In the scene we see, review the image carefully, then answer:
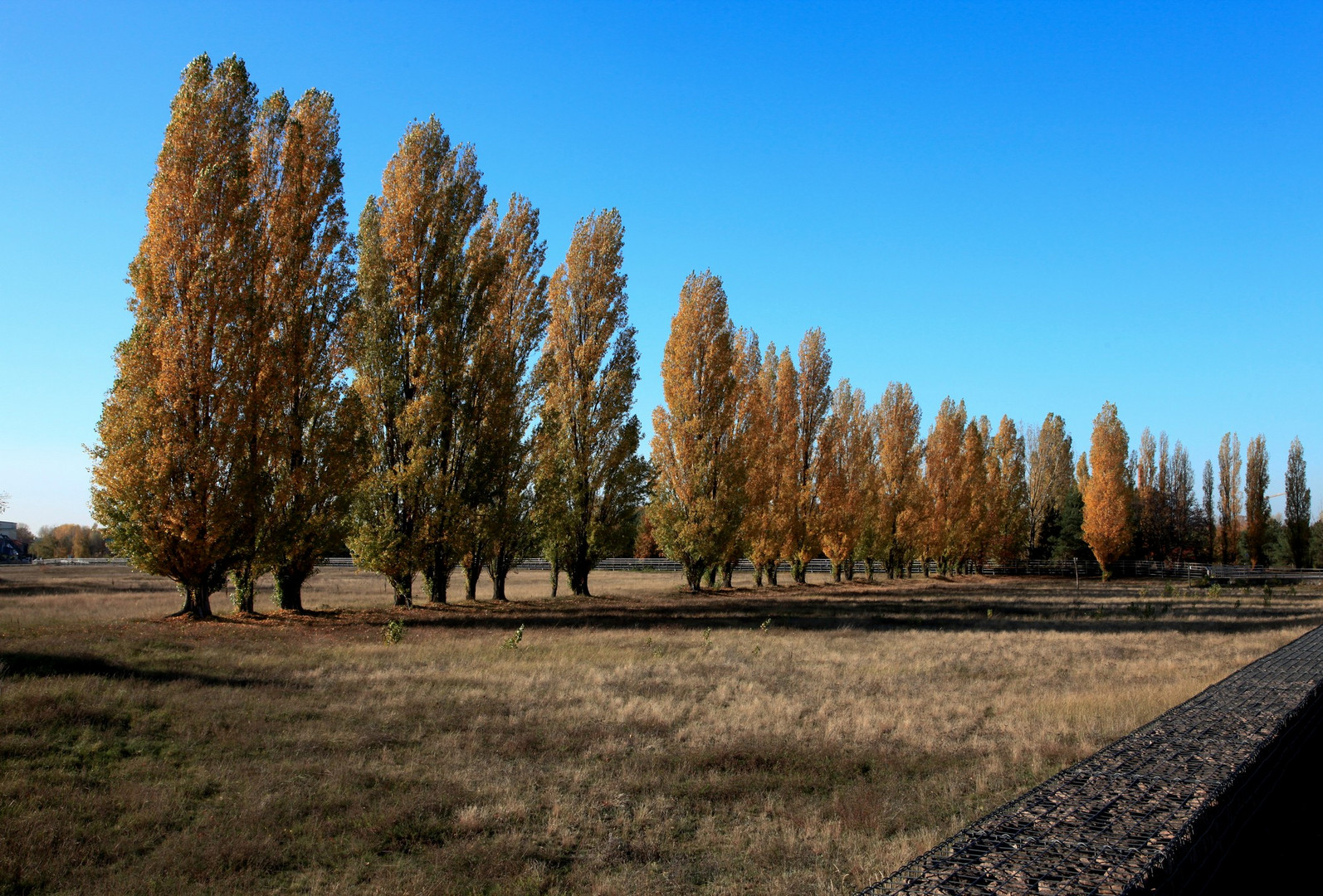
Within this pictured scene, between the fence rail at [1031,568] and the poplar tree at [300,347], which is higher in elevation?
the poplar tree at [300,347]

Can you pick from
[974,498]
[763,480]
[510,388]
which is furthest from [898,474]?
[510,388]

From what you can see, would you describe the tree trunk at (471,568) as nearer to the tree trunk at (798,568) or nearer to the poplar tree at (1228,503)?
the tree trunk at (798,568)

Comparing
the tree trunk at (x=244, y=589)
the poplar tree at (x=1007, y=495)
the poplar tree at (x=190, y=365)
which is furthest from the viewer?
the poplar tree at (x=1007, y=495)

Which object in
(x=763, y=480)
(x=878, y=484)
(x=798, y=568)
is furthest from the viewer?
(x=878, y=484)

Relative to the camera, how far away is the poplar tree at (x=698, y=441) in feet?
111

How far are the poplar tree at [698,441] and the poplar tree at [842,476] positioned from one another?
31.5ft

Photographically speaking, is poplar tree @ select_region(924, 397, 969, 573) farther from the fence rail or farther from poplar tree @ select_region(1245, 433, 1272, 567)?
poplar tree @ select_region(1245, 433, 1272, 567)

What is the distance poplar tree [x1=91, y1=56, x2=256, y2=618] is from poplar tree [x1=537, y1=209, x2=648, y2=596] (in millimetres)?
11911

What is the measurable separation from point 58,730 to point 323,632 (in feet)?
34.1

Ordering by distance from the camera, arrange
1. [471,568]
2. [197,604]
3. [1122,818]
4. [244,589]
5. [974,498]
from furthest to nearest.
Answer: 1. [974,498]
2. [471,568]
3. [244,589]
4. [197,604]
5. [1122,818]

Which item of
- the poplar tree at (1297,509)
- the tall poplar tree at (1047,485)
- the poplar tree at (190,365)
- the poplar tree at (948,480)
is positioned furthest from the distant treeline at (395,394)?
the poplar tree at (1297,509)

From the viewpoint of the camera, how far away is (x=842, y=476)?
44562mm

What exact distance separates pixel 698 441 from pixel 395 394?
14959mm

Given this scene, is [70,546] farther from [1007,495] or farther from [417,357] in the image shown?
[1007,495]
